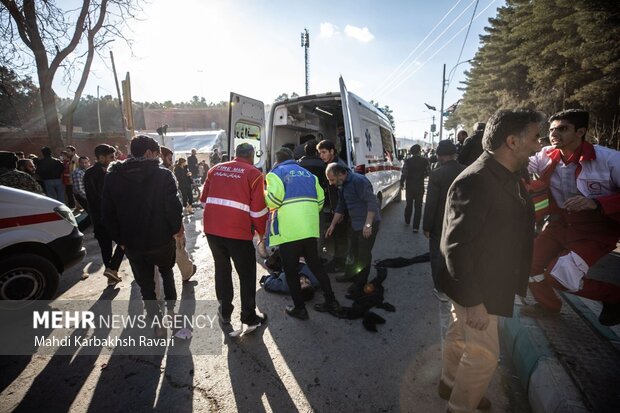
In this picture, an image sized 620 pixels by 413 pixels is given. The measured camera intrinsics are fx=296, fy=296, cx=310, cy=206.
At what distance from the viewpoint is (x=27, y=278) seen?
130 inches

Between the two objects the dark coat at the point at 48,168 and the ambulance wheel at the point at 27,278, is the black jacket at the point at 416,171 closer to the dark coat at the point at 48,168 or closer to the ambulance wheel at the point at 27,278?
the ambulance wheel at the point at 27,278

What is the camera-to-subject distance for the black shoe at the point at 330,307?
132 inches

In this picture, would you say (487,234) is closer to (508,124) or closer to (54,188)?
(508,124)

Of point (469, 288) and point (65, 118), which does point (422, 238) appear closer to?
point (469, 288)

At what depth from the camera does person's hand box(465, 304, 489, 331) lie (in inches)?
64.9

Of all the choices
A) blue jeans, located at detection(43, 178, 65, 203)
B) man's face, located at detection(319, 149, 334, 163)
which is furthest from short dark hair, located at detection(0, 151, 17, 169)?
man's face, located at detection(319, 149, 334, 163)

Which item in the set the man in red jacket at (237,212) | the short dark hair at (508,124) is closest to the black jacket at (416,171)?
the man in red jacket at (237,212)

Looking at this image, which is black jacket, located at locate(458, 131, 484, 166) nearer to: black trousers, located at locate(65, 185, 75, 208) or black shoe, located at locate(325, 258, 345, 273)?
black shoe, located at locate(325, 258, 345, 273)

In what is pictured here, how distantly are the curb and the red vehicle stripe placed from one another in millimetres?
4992

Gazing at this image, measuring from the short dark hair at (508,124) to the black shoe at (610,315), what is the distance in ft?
6.34

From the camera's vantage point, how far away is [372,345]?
9.25 feet

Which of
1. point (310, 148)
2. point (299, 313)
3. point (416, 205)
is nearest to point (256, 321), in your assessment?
point (299, 313)

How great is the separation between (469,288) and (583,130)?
80.5 inches

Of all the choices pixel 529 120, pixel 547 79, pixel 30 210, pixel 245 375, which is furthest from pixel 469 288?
pixel 547 79
